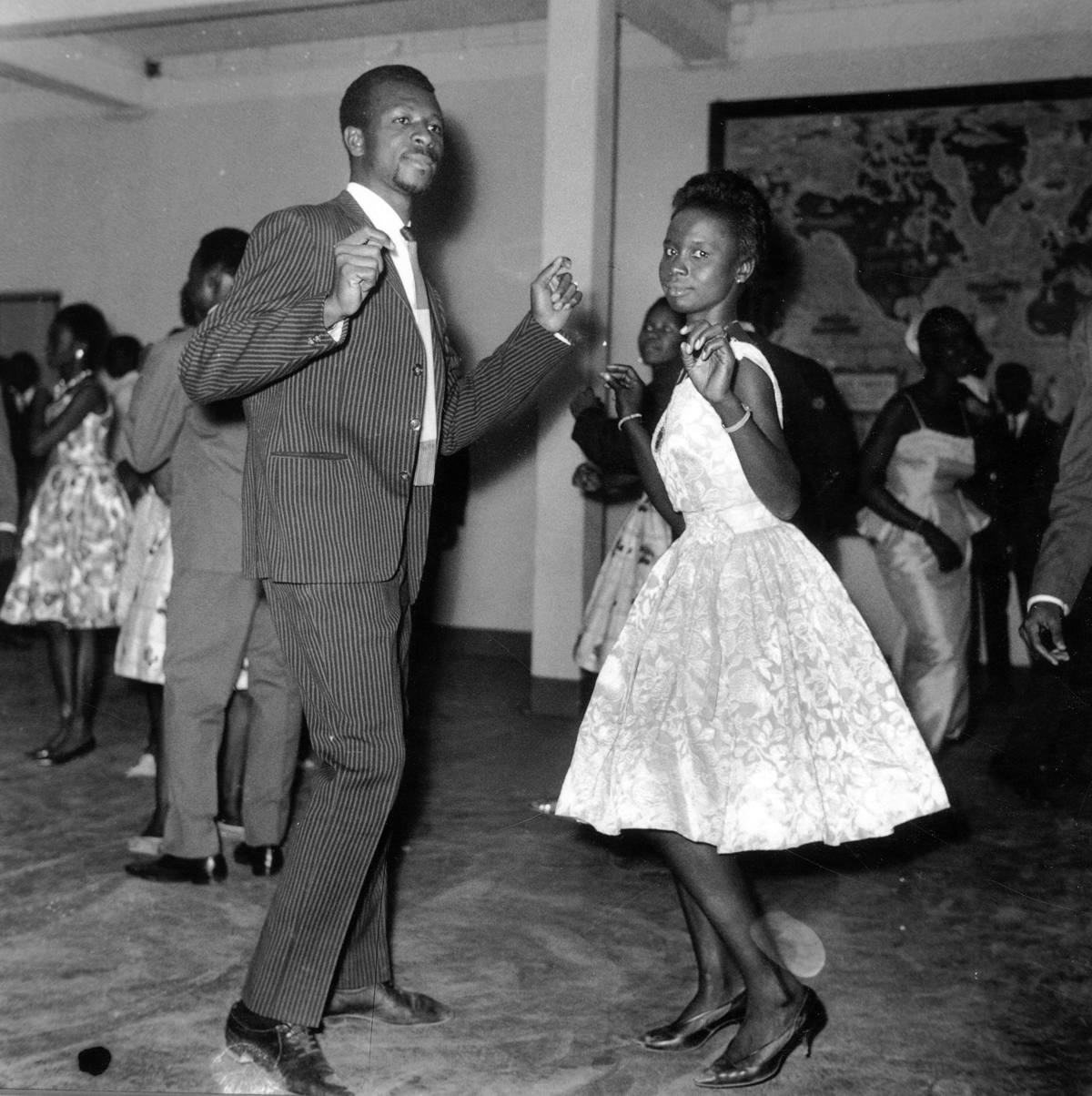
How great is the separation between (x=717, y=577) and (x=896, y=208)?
4.23 m

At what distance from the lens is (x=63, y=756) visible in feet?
14.2

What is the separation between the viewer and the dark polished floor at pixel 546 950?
218 centimetres

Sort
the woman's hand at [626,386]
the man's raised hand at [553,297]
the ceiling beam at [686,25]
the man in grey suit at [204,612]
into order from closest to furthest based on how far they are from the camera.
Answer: the man's raised hand at [553,297], the woman's hand at [626,386], the man in grey suit at [204,612], the ceiling beam at [686,25]

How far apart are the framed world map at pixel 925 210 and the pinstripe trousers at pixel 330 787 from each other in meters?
4.36

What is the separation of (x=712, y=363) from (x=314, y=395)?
620 millimetres

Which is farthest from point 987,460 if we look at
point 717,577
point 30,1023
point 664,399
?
point 30,1023

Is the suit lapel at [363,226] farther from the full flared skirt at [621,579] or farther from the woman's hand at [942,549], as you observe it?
the woman's hand at [942,549]

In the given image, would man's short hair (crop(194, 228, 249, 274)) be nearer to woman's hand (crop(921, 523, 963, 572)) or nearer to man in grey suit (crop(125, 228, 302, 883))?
man in grey suit (crop(125, 228, 302, 883))

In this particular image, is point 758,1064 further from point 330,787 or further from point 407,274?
point 407,274

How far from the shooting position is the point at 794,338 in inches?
238

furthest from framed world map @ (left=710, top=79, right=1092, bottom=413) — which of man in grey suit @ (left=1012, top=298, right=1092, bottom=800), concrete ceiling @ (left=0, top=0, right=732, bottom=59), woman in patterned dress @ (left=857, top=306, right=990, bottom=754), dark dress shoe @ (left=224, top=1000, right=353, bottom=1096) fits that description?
dark dress shoe @ (left=224, top=1000, right=353, bottom=1096)

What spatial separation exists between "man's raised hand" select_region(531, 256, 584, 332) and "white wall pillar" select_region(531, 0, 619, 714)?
244 cm

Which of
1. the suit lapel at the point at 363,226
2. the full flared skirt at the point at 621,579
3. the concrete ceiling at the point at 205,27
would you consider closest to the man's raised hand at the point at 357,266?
the suit lapel at the point at 363,226

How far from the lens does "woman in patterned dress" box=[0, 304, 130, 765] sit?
4.29 metres
